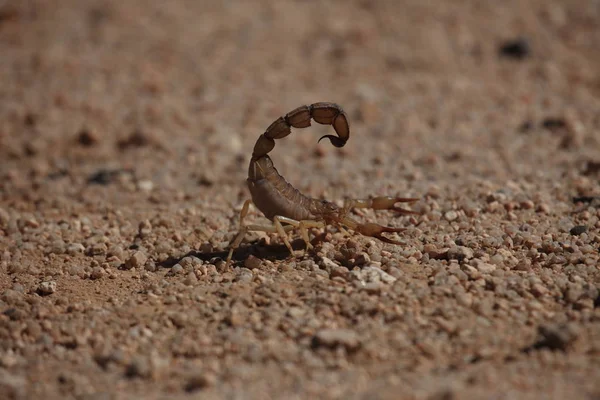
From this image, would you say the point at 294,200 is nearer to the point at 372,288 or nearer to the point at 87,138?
the point at 372,288

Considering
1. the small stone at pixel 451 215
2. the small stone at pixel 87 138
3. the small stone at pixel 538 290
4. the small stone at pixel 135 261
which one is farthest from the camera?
the small stone at pixel 87 138

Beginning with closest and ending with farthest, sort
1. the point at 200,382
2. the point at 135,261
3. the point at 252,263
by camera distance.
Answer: the point at 200,382 → the point at 252,263 → the point at 135,261

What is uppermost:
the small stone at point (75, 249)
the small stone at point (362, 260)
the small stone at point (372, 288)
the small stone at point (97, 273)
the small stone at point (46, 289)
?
the small stone at point (362, 260)

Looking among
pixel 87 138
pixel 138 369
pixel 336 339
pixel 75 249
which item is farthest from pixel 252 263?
pixel 87 138

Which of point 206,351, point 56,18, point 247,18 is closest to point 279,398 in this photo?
point 206,351

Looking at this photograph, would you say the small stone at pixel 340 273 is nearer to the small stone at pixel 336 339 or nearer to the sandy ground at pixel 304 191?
the sandy ground at pixel 304 191

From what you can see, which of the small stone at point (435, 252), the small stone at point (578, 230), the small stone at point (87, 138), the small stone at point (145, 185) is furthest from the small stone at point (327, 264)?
the small stone at point (87, 138)

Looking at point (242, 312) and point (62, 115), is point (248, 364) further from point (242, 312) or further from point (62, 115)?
point (62, 115)
